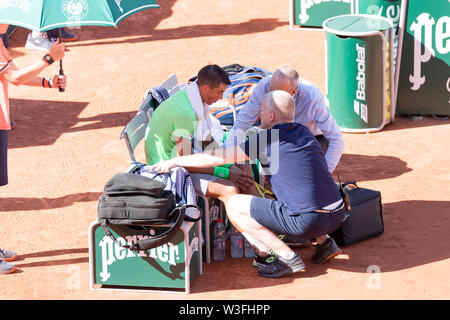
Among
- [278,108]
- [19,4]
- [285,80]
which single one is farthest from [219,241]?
[19,4]

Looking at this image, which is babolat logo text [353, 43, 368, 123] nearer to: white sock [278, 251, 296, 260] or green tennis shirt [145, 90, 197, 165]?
green tennis shirt [145, 90, 197, 165]

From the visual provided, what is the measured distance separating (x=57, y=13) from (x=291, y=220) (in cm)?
269

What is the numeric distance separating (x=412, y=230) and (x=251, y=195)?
5.52 feet

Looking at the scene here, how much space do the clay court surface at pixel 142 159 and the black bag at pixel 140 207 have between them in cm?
58

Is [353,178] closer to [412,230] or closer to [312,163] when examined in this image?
[412,230]

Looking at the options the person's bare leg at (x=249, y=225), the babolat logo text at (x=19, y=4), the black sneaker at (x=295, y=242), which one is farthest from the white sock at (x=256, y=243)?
the babolat logo text at (x=19, y=4)

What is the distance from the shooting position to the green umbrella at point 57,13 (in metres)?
7.21

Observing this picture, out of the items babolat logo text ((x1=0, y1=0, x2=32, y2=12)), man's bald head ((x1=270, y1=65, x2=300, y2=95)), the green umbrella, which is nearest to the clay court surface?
man's bald head ((x1=270, y1=65, x2=300, y2=95))

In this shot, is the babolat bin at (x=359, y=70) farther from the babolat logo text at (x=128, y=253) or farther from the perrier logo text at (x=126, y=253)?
the perrier logo text at (x=126, y=253)

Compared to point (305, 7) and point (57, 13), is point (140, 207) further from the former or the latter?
point (305, 7)

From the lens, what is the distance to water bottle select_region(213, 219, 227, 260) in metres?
7.51

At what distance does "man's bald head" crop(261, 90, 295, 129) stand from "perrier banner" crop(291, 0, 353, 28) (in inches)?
294

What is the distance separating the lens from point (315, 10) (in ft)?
47.1

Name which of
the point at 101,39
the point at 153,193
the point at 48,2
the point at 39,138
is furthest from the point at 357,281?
the point at 101,39
